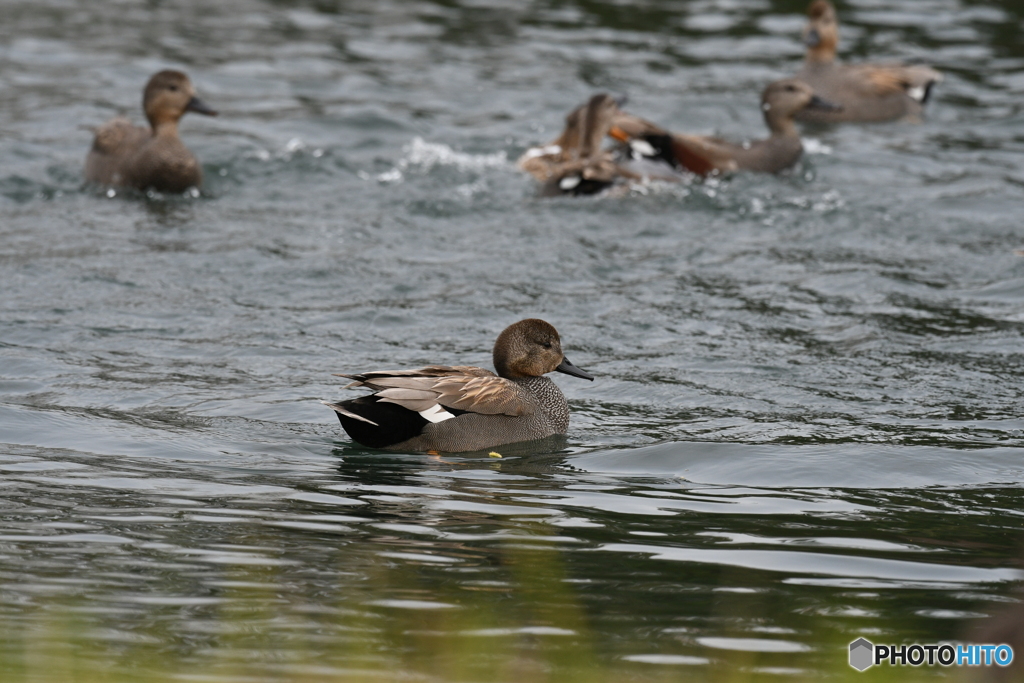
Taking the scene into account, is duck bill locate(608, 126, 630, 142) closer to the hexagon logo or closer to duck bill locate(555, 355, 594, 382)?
duck bill locate(555, 355, 594, 382)

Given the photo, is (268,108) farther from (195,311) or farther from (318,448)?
(318,448)

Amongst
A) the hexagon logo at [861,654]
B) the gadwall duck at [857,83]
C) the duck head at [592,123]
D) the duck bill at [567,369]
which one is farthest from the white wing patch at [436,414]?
the gadwall duck at [857,83]

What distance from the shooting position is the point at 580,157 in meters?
14.1

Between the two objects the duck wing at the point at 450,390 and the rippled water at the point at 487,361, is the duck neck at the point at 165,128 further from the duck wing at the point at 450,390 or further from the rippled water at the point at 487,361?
the duck wing at the point at 450,390

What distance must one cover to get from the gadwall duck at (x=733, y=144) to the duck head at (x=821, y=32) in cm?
233

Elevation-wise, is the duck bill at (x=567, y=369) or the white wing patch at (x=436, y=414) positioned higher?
the duck bill at (x=567, y=369)

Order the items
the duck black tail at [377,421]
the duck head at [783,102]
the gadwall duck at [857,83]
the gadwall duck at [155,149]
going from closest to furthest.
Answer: the duck black tail at [377,421] < the gadwall duck at [155,149] < the duck head at [783,102] < the gadwall duck at [857,83]

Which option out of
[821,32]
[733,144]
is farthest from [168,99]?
[821,32]

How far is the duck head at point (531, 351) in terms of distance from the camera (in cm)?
835

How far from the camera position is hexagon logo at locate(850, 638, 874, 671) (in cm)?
471

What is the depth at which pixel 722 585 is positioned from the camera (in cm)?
559

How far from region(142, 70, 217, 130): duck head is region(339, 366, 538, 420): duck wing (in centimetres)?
692

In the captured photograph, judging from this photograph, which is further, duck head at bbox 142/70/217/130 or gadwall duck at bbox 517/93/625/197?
duck head at bbox 142/70/217/130

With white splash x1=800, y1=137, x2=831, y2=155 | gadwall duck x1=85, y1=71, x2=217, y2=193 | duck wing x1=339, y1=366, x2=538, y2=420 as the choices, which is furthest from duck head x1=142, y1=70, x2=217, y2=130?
duck wing x1=339, y1=366, x2=538, y2=420
